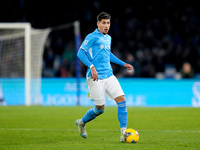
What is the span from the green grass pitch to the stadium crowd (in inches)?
343

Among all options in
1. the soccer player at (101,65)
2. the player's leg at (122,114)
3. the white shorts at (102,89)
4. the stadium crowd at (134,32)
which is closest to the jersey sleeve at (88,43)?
the soccer player at (101,65)

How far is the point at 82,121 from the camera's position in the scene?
8.05 meters

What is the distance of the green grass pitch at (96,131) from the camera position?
22.8 feet

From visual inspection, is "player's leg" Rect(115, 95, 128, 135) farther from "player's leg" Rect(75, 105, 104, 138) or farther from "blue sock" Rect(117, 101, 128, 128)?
"player's leg" Rect(75, 105, 104, 138)

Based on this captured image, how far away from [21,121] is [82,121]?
3.46 m

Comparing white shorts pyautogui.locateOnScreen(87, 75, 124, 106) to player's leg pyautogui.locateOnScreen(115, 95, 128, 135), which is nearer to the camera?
player's leg pyautogui.locateOnScreen(115, 95, 128, 135)

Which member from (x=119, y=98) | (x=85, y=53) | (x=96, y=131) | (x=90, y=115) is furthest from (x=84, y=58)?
Result: (x=96, y=131)

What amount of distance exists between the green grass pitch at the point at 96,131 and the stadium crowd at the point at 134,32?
8711mm

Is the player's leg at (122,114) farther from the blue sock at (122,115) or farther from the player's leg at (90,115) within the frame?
the player's leg at (90,115)

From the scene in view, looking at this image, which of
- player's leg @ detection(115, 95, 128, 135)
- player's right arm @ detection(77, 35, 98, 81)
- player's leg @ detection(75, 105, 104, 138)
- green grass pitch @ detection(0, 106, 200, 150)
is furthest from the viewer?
Answer: player's leg @ detection(75, 105, 104, 138)

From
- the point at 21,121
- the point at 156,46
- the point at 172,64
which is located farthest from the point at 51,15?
the point at 21,121

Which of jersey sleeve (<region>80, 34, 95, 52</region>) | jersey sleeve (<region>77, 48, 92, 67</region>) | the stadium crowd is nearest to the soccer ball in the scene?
jersey sleeve (<region>77, 48, 92, 67</region>)

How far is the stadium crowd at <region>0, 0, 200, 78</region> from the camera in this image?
73.2 ft

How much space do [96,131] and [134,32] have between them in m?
15.9
